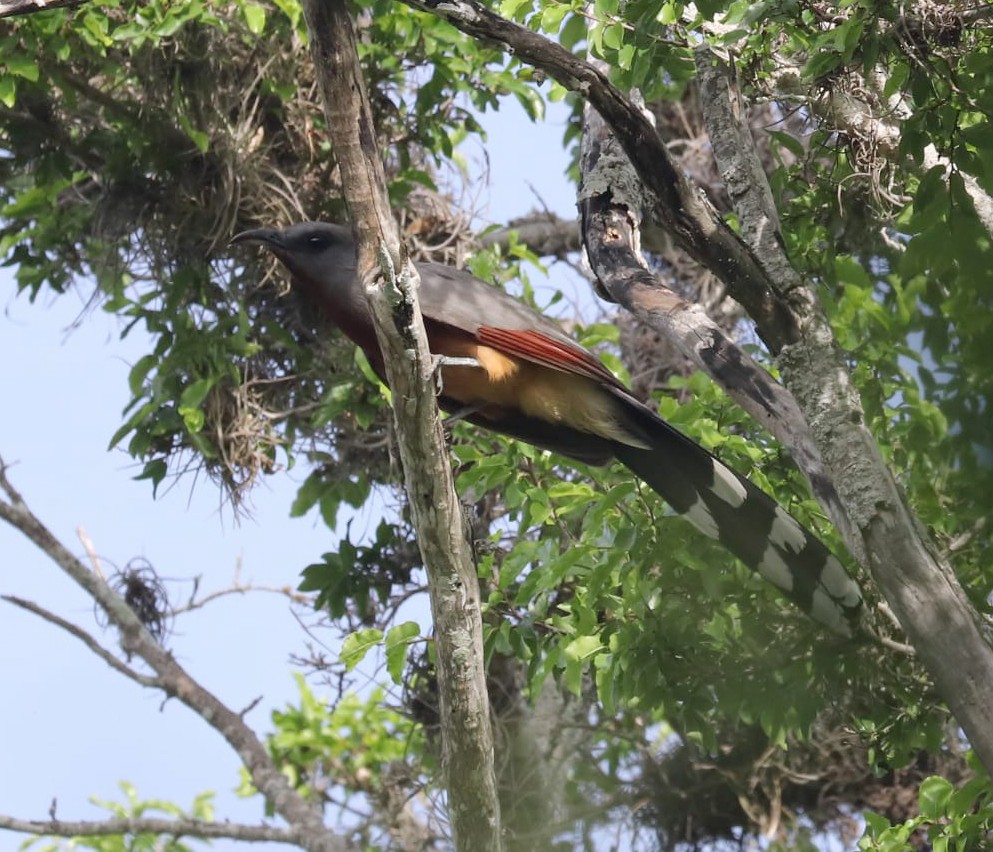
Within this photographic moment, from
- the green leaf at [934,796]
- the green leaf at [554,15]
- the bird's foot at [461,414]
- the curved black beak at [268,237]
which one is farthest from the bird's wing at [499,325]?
the green leaf at [934,796]

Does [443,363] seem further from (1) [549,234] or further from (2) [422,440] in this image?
(1) [549,234]

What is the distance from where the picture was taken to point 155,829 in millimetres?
6043

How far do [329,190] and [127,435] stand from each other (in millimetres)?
1435

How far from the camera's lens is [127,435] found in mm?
5758

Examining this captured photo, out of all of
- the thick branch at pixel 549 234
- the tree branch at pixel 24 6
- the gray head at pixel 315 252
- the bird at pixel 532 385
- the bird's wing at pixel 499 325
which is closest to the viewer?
the tree branch at pixel 24 6

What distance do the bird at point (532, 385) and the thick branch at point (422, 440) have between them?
0.73 m

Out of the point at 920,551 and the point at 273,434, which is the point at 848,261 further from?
the point at 273,434

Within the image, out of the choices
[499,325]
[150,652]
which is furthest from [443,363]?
[150,652]

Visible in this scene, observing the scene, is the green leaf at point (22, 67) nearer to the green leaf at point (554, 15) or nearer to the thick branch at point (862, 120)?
the green leaf at point (554, 15)

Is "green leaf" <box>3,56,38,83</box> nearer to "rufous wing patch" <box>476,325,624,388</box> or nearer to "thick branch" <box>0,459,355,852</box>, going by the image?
"thick branch" <box>0,459,355,852</box>

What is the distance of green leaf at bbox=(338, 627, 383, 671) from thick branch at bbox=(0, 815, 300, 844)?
7.29 ft

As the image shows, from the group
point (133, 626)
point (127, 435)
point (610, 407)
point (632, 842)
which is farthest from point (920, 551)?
point (133, 626)

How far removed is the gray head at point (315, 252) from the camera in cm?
426

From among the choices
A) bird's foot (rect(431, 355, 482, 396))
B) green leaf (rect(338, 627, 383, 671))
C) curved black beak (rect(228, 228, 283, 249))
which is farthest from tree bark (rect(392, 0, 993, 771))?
green leaf (rect(338, 627, 383, 671))
